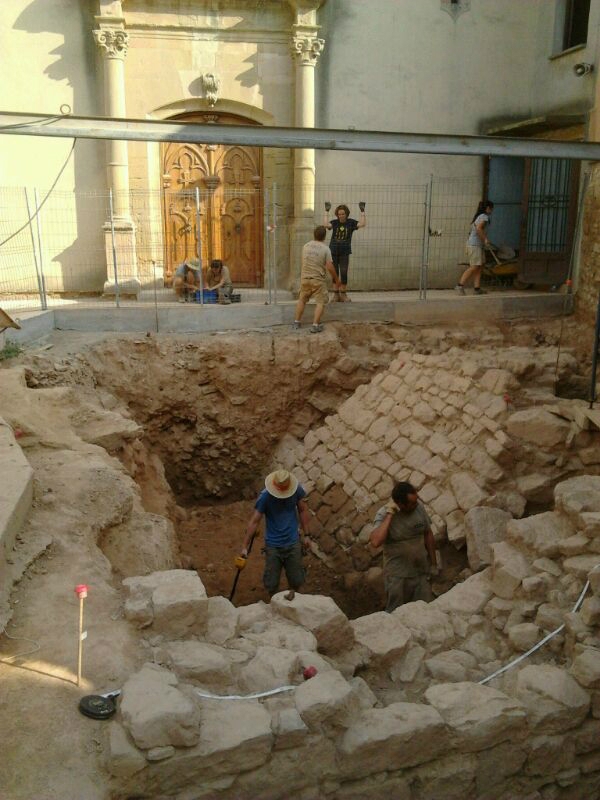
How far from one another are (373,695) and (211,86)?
10.8m

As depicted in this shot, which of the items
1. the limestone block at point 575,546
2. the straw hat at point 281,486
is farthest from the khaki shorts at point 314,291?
the limestone block at point 575,546

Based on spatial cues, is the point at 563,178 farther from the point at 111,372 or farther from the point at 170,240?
the point at 111,372

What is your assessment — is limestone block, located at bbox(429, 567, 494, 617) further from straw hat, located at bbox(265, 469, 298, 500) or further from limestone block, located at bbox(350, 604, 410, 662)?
straw hat, located at bbox(265, 469, 298, 500)

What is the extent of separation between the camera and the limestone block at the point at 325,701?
336cm

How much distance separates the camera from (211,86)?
39.0 feet

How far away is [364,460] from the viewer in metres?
8.52

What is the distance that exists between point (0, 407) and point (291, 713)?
422 cm

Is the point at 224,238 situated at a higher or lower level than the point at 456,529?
higher

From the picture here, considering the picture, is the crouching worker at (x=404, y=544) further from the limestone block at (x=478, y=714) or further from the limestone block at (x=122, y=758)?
the limestone block at (x=122, y=758)

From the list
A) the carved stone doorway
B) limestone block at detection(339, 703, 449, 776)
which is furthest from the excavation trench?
limestone block at detection(339, 703, 449, 776)

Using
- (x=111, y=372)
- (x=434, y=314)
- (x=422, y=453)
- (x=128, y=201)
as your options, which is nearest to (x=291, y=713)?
(x=422, y=453)

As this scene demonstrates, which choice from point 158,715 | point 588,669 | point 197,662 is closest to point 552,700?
point 588,669

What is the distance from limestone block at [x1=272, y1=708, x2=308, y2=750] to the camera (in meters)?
3.24

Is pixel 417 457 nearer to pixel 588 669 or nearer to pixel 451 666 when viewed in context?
pixel 451 666
